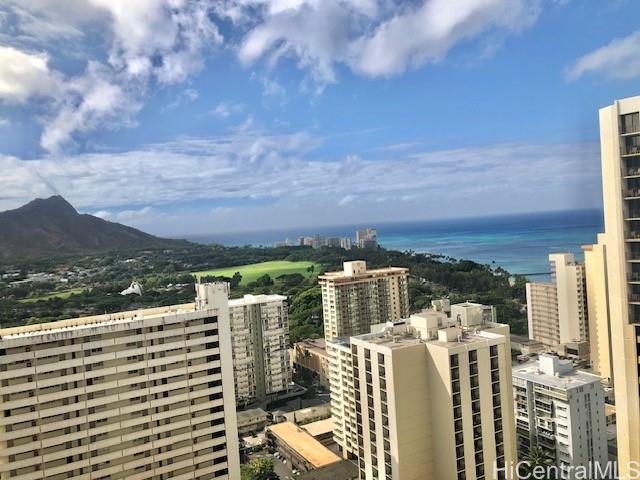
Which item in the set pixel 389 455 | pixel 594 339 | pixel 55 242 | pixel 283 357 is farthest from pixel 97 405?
pixel 55 242

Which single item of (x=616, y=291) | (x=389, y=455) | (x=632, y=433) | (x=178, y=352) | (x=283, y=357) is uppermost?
(x=616, y=291)

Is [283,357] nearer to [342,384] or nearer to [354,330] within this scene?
[354,330]

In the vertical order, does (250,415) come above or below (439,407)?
below

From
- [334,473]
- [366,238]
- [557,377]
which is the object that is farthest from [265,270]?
[557,377]

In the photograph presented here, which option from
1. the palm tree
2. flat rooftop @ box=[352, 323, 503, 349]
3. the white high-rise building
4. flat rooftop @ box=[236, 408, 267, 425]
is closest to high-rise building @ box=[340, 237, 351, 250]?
flat rooftop @ box=[236, 408, 267, 425]

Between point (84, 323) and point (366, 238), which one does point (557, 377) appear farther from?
point (366, 238)
